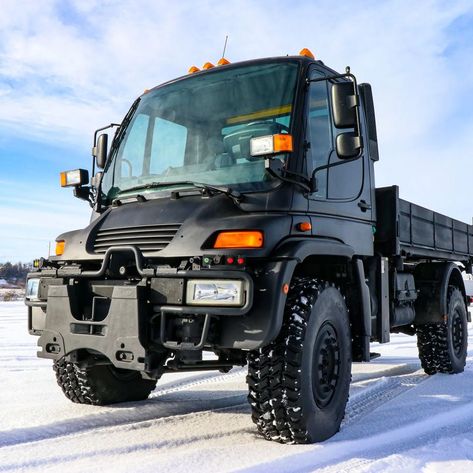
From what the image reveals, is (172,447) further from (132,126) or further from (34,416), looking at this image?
(132,126)

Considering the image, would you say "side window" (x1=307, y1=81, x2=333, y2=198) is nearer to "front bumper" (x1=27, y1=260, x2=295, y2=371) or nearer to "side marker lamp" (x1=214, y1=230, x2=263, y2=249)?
"side marker lamp" (x1=214, y1=230, x2=263, y2=249)

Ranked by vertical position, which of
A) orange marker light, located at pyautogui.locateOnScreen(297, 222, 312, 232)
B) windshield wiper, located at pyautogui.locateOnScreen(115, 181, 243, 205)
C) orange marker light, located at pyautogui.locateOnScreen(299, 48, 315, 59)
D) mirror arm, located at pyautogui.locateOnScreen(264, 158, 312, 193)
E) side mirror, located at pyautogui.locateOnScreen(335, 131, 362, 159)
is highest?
orange marker light, located at pyautogui.locateOnScreen(299, 48, 315, 59)

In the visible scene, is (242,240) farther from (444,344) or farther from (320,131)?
(444,344)

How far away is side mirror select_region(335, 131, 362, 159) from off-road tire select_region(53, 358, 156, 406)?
255 cm

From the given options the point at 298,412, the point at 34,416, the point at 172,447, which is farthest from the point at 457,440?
the point at 34,416

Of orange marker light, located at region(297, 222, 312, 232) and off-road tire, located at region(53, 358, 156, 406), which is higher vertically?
orange marker light, located at region(297, 222, 312, 232)

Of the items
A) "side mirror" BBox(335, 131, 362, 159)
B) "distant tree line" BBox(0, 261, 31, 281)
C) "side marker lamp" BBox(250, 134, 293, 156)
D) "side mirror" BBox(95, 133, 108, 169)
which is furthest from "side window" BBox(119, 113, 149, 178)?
"distant tree line" BBox(0, 261, 31, 281)

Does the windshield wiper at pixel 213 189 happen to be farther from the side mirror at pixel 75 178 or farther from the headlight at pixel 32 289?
the headlight at pixel 32 289

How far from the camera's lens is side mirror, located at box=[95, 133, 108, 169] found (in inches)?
183

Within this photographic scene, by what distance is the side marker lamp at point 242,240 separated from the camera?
324 centimetres

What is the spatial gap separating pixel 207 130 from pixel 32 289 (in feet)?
5.64

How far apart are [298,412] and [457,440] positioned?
106 cm

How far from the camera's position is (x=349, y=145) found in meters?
3.70

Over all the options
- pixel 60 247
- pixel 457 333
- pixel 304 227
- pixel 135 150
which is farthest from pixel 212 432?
pixel 457 333
